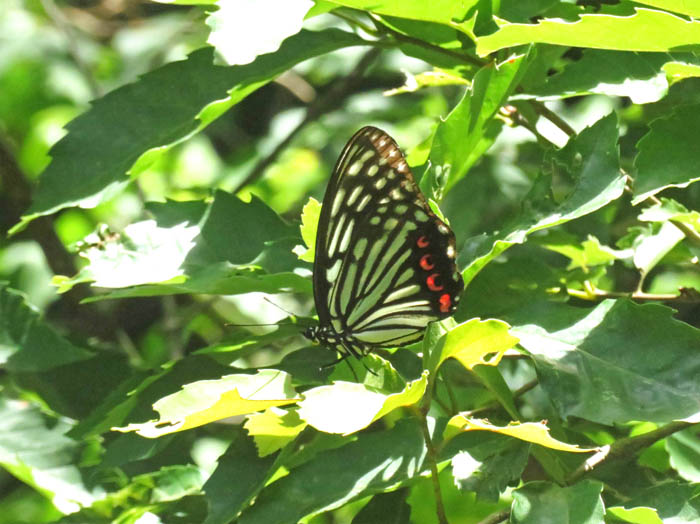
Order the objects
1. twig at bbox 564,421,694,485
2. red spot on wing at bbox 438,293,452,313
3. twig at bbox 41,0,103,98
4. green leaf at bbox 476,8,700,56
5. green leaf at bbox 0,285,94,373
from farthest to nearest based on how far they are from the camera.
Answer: twig at bbox 41,0,103,98 < green leaf at bbox 0,285,94,373 < red spot on wing at bbox 438,293,452,313 < twig at bbox 564,421,694,485 < green leaf at bbox 476,8,700,56

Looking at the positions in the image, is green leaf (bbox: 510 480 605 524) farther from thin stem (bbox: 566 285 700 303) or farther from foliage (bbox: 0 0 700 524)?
thin stem (bbox: 566 285 700 303)

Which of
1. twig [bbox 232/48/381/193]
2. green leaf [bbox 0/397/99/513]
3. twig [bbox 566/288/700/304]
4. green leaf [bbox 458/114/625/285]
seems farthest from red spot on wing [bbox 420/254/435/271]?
twig [bbox 232/48/381/193]

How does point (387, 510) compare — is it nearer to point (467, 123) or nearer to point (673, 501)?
point (673, 501)

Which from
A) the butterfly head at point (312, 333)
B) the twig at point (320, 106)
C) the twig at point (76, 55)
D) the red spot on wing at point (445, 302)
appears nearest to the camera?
the red spot on wing at point (445, 302)

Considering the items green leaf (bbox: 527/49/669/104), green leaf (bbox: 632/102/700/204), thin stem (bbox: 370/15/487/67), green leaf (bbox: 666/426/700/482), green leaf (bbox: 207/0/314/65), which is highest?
green leaf (bbox: 207/0/314/65)

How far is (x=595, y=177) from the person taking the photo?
123 centimetres

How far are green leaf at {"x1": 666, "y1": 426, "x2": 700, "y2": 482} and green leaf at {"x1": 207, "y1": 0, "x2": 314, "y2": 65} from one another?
0.78m

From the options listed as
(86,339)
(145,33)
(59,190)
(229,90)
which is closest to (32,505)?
(86,339)

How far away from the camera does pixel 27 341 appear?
1640 millimetres

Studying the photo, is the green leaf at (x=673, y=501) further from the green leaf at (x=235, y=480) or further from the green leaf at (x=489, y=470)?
the green leaf at (x=235, y=480)

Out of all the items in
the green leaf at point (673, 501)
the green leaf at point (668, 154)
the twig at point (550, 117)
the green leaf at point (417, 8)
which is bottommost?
the green leaf at point (673, 501)

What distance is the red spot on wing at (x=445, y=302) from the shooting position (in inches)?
53.5

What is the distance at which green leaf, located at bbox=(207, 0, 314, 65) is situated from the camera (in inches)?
46.6

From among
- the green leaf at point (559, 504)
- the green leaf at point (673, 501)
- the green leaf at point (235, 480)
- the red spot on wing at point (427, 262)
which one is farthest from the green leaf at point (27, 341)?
the green leaf at point (673, 501)
